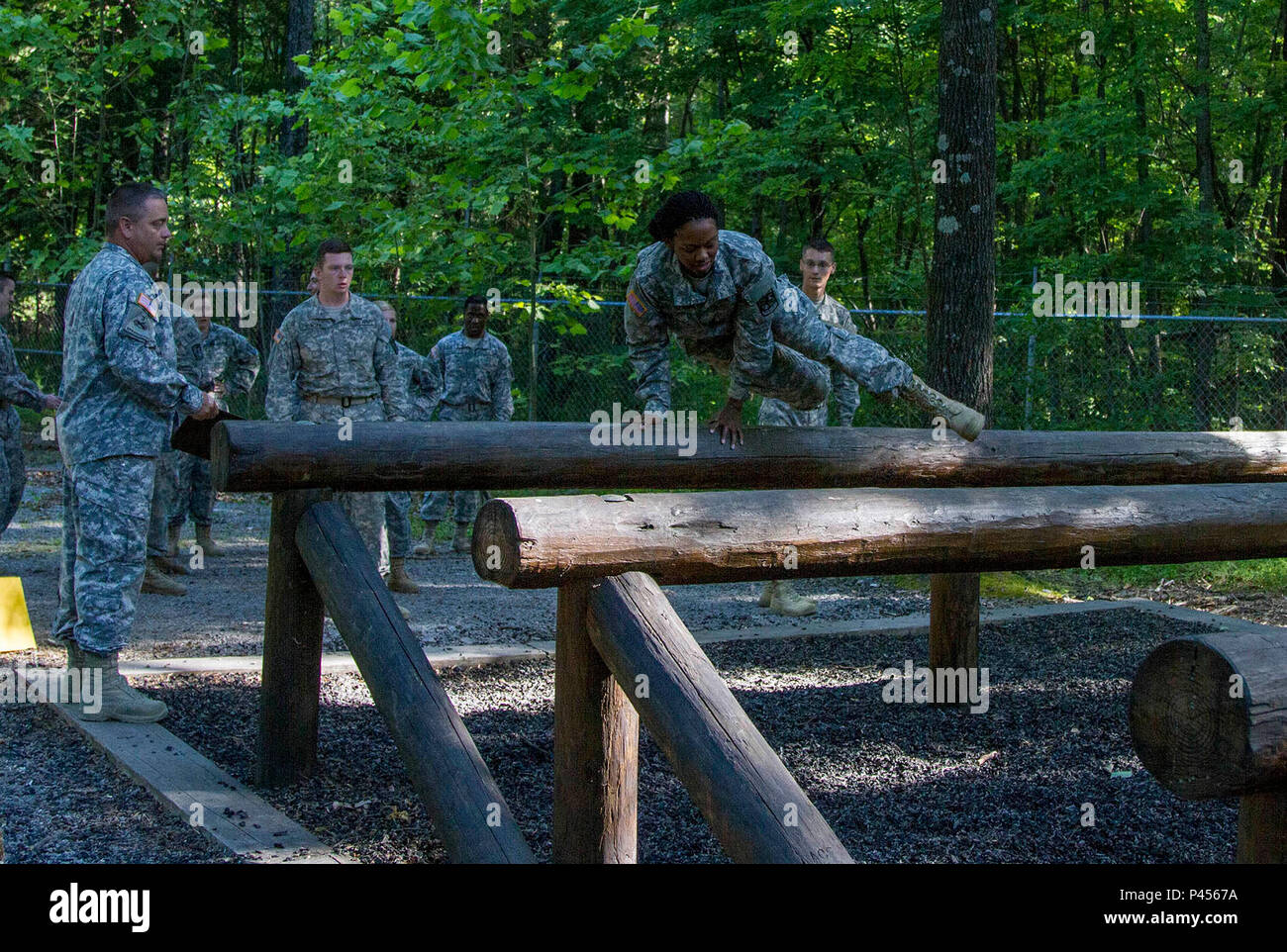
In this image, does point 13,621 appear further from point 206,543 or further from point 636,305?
point 636,305

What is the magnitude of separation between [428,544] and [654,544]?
7207 mm

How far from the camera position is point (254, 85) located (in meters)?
22.7

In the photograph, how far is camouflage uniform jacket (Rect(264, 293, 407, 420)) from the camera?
6840 mm

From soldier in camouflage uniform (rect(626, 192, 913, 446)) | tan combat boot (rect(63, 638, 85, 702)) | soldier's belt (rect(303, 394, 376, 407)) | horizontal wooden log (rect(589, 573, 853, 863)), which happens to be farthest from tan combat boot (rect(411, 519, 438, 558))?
horizontal wooden log (rect(589, 573, 853, 863))

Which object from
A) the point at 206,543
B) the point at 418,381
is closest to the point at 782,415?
the point at 418,381

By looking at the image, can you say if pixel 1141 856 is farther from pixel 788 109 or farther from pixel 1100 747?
pixel 788 109

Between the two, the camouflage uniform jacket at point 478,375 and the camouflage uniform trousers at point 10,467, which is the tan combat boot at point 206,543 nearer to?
the camouflage uniform jacket at point 478,375

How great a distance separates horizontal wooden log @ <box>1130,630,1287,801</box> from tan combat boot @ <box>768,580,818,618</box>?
527cm

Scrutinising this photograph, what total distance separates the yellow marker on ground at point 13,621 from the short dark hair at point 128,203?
2155mm

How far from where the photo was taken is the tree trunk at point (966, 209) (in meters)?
5.68

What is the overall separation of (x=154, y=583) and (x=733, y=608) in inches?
148

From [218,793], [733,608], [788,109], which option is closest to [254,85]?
[788,109]

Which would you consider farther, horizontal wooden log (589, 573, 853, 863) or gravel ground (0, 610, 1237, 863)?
gravel ground (0, 610, 1237, 863)

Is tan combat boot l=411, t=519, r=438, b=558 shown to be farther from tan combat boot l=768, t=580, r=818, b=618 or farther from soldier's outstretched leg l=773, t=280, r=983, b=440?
soldier's outstretched leg l=773, t=280, r=983, b=440
